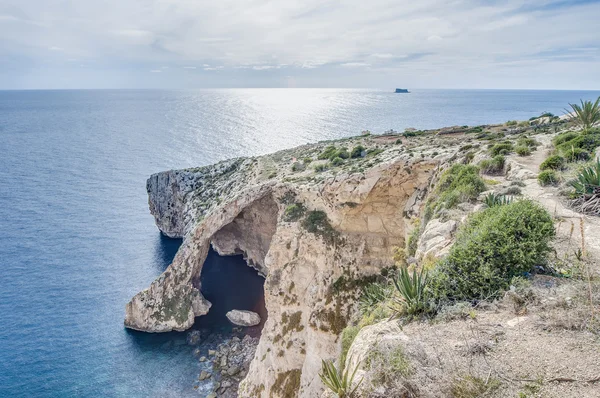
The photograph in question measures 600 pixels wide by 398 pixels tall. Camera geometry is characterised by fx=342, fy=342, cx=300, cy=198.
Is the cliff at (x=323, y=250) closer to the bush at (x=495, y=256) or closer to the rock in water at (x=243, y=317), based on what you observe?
the rock in water at (x=243, y=317)

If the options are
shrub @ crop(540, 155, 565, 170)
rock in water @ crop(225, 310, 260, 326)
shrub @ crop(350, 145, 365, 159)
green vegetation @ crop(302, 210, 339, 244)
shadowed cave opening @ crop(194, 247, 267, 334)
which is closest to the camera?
shrub @ crop(540, 155, 565, 170)

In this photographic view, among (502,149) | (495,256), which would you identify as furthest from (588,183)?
(502,149)

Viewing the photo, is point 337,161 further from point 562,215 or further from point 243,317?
point 562,215

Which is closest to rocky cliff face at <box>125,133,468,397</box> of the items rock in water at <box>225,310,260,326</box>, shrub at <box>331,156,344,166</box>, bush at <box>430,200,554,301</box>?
shrub at <box>331,156,344,166</box>

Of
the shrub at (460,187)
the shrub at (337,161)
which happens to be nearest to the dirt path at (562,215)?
the shrub at (460,187)

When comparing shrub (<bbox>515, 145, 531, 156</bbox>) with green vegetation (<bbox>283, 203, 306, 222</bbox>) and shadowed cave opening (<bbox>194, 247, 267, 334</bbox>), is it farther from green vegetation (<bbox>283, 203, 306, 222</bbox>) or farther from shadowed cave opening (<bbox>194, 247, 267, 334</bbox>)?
shadowed cave opening (<bbox>194, 247, 267, 334</bbox>)

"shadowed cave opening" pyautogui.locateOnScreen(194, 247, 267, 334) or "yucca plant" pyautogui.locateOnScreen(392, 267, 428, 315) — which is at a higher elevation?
"yucca plant" pyautogui.locateOnScreen(392, 267, 428, 315)

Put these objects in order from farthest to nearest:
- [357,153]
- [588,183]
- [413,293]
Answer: [357,153] → [588,183] → [413,293]
